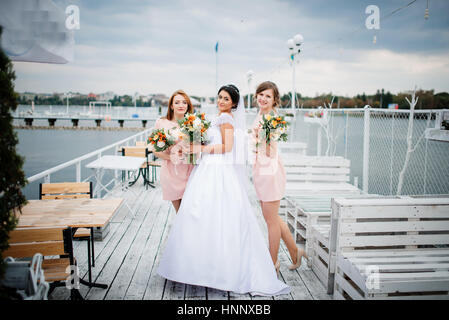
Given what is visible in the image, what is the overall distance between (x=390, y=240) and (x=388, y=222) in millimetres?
153

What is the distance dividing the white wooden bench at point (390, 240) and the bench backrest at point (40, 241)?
2.05m

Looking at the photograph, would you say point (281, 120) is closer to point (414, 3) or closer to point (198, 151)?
point (198, 151)

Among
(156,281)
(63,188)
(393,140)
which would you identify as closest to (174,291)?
(156,281)

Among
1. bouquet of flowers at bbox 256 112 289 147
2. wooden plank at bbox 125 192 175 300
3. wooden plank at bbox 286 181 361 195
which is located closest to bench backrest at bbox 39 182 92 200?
wooden plank at bbox 125 192 175 300

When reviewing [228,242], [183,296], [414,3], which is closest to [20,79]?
[228,242]

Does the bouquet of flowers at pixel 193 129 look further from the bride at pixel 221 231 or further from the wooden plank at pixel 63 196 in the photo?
the wooden plank at pixel 63 196

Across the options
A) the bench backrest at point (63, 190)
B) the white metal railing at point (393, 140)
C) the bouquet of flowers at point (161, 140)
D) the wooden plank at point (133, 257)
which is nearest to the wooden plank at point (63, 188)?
the bench backrest at point (63, 190)

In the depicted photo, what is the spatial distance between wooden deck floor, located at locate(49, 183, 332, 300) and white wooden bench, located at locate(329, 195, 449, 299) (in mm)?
483

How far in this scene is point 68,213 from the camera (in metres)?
2.67

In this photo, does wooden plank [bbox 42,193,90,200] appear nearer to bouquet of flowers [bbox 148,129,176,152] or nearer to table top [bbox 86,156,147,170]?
table top [bbox 86,156,147,170]

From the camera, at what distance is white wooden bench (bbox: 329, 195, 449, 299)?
7.20ft

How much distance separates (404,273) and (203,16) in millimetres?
4681

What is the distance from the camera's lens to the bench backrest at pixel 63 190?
3.31 metres
